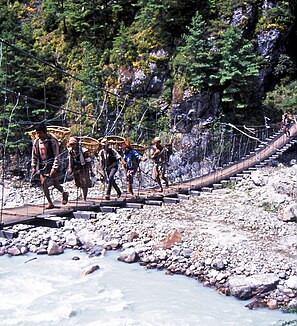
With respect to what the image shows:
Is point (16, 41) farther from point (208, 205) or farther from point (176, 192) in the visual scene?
point (176, 192)

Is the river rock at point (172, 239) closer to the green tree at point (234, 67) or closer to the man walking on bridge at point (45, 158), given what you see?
the man walking on bridge at point (45, 158)

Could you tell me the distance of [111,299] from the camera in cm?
517

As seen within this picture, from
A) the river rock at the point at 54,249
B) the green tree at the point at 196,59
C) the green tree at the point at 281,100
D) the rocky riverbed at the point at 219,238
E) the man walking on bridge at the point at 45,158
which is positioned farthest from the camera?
the green tree at the point at 281,100

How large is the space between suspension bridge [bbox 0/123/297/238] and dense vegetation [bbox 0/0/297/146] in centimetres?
153

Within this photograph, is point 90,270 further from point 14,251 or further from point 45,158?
point 45,158

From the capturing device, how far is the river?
181 inches

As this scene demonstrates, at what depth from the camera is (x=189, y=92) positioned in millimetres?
11266

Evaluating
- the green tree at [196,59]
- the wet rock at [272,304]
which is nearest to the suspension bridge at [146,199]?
the wet rock at [272,304]

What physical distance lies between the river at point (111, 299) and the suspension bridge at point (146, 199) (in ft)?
4.09

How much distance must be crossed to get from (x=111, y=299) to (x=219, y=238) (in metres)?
2.28

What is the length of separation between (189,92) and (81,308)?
7.72 metres

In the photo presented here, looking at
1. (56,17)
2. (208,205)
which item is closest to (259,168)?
(208,205)

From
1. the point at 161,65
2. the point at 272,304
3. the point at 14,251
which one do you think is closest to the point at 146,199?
the point at 272,304

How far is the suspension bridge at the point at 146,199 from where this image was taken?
3.20m
